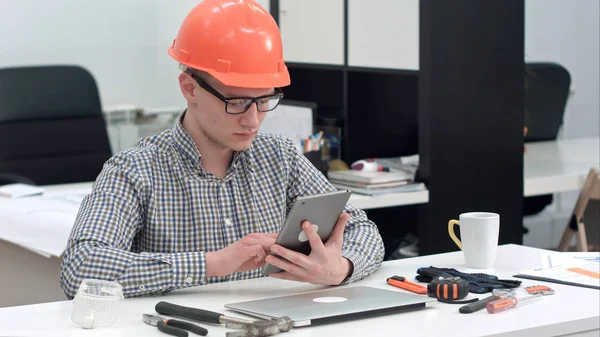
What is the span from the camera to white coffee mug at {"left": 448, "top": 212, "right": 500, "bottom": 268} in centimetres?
196

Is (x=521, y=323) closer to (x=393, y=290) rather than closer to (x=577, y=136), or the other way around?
(x=393, y=290)

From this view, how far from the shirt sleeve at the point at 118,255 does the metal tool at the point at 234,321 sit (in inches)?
5.2

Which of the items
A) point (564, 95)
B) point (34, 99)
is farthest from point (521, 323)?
point (564, 95)

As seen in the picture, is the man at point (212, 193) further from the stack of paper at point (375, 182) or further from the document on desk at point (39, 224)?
the stack of paper at point (375, 182)

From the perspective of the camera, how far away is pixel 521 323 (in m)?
1.55

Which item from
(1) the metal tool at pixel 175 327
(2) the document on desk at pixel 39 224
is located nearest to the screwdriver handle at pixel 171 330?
(1) the metal tool at pixel 175 327

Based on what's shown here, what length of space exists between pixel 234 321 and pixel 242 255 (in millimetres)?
258

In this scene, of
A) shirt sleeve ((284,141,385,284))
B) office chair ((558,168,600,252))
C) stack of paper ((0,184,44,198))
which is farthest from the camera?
office chair ((558,168,600,252))

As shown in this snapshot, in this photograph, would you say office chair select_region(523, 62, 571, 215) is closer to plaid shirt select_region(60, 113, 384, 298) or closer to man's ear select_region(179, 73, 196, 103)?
plaid shirt select_region(60, 113, 384, 298)

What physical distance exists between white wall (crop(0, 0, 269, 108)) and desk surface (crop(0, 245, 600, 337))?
2.87m

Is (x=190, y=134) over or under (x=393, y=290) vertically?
over

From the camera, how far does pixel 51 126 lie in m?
3.91

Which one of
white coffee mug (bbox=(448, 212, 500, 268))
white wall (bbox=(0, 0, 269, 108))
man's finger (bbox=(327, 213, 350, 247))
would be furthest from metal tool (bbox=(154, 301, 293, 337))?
white wall (bbox=(0, 0, 269, 108))

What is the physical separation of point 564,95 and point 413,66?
1586 mm
